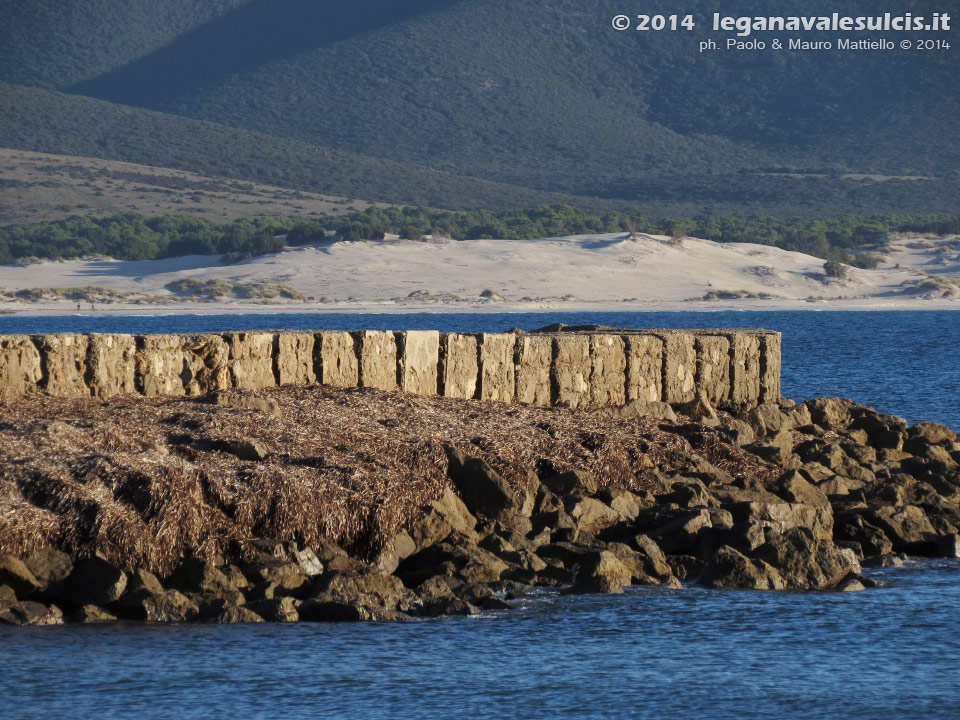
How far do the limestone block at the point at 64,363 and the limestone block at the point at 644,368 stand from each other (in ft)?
21.7

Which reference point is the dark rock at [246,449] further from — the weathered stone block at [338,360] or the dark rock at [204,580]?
the weathered stone block at [338,360]

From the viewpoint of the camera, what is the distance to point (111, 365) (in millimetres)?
15438

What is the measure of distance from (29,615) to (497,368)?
27.1 ft

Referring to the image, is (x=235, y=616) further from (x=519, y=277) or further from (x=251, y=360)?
(x=519, y=277)

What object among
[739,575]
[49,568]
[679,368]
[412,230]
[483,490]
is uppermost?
[412,230]

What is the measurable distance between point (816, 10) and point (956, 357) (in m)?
86.7

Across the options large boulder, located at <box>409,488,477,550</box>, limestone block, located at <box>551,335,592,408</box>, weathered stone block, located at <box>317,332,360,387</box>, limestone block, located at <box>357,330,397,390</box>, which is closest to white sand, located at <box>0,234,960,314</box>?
limestone block, located at <box>551,335,592,408</box>

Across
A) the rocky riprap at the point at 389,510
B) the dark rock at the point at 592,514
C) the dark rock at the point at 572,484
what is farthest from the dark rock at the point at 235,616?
the dark rock at the point at 572,484

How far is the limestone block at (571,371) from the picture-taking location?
1828 cm

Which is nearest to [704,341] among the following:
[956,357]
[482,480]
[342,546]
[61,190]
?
[482,480]

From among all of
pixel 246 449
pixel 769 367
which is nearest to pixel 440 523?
pixel 246 449

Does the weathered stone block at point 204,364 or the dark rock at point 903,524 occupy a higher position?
the weathered stone block at point 204,364

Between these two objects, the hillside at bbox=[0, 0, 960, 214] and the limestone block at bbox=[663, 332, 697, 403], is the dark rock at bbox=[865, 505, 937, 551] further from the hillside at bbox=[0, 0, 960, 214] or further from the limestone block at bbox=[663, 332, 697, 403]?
the hillside at bbox=[0, 0, 960, 214]

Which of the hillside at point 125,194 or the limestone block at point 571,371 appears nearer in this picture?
the limestone block at point 571,371
